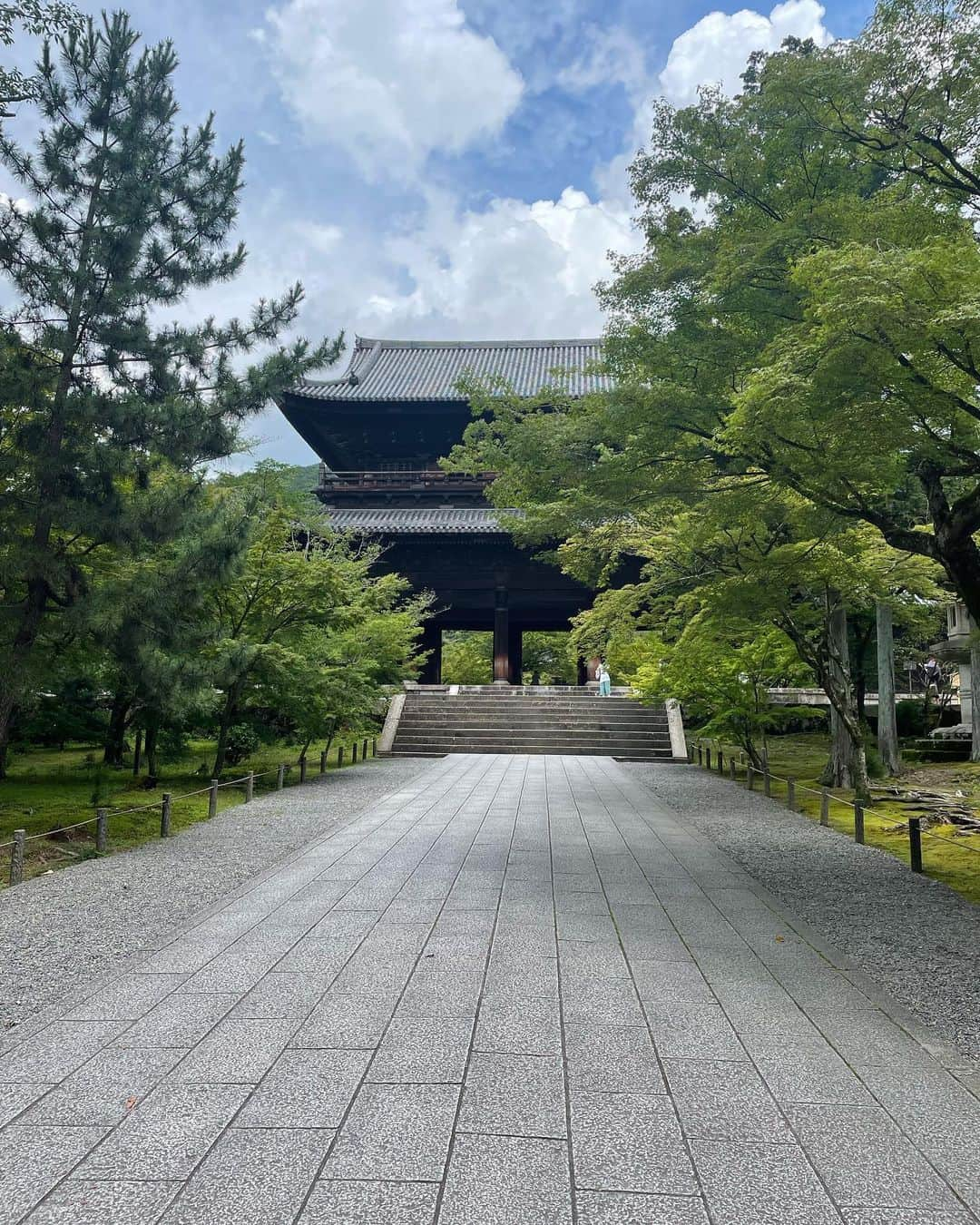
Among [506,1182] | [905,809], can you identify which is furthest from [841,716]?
[506,1182]

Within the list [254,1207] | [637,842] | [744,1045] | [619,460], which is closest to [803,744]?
[637,842]

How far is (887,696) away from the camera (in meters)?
16.0

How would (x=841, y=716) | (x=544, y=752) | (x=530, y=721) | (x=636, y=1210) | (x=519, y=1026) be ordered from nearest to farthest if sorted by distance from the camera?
(x=636, y=1210), (x=519, y=1026), (x=841, y=716), (x=544, y=752), (x=530, y=721)

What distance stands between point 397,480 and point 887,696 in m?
16.2

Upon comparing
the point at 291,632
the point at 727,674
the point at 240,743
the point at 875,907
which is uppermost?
the point at 291,632

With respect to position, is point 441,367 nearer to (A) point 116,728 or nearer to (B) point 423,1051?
(A) point 116,728

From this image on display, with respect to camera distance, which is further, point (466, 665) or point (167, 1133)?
point (466, 665)

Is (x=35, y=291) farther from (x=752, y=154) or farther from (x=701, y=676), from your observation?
(x=701, y=676)

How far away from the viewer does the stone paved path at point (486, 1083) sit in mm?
2545

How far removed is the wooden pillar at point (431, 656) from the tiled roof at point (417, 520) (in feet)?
10.5

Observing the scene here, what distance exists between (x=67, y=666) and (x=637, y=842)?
6.77 metres

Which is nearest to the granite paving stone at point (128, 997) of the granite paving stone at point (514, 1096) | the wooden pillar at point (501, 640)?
the granite paving stone at point (514, 1096)

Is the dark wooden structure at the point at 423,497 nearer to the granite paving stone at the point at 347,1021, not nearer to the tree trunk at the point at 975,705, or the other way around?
the tree trunk at the point at 975,705

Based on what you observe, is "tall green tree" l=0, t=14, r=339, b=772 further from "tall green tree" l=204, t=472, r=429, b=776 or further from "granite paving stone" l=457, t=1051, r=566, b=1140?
"granite paving stone" l=457, t=1051, r=566, b=1140
